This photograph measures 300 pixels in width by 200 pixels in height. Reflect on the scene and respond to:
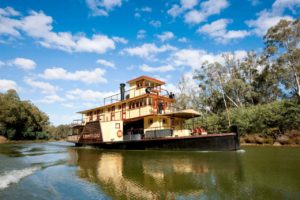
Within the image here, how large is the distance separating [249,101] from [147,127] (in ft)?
88.5

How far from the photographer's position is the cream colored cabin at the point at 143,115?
19045 millimetres

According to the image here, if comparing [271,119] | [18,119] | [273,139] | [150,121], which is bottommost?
→ [273,139]

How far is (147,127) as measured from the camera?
19.9m

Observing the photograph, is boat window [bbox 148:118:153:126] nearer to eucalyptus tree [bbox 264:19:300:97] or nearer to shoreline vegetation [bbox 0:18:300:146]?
shoreline vegetation [bbox 0:18:300:146]

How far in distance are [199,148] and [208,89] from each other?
2624cm

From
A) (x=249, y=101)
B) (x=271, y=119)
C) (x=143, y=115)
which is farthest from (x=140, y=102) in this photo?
(x=249, y=101)

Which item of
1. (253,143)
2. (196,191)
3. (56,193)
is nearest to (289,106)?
(253,143)

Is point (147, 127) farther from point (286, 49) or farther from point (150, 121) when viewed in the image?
point (286, 49)

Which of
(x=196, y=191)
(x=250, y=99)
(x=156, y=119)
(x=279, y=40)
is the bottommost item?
(x=196, y=191)

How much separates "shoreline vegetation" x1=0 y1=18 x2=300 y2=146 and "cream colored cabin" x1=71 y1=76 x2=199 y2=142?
369cm

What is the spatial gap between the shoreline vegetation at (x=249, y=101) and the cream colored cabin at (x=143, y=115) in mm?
3687

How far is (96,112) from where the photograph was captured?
84.7 ft

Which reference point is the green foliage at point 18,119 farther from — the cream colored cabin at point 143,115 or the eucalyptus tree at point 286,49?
the eucalyptus tree at point 286,49

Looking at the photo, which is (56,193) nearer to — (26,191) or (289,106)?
(26,191)
